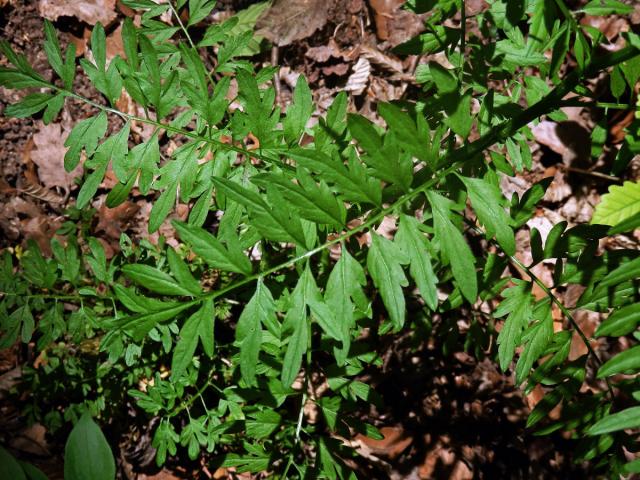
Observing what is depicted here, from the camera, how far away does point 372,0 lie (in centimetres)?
381

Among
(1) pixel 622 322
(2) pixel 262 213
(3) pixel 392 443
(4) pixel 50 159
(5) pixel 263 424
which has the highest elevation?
(2) pixel 262 213

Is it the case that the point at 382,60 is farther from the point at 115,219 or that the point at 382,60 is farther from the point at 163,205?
the point at 163,205

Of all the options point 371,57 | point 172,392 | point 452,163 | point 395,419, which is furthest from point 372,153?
point 371,57

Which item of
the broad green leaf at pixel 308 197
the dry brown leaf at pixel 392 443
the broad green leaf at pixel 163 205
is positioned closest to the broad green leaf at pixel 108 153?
the broad green leaf at pixel 163 205

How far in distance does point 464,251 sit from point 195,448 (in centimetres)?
160

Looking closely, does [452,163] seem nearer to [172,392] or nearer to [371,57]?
[172,392]

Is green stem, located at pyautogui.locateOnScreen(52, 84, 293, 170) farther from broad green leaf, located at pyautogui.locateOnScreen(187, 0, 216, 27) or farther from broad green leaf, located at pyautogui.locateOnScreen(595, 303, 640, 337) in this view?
broad green leaf, located at pyautogui.locateOnScreen(595, 303, 640, 337)

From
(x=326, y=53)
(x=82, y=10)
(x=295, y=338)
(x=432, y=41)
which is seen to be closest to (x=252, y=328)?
(x=295, y=338)

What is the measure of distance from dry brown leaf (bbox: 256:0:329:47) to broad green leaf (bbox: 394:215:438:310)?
2.97m

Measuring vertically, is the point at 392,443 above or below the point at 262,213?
below

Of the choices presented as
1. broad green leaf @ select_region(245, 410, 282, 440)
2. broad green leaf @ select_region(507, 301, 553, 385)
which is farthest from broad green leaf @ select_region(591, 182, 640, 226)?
broad green leaf @ select_region(245, 410, 282, 440)

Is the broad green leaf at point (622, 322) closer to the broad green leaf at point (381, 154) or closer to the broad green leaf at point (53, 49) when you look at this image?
the broad green leaf at point (381, 154)

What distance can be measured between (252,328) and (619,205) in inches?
41.0

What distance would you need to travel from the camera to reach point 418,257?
1251 millimetres
